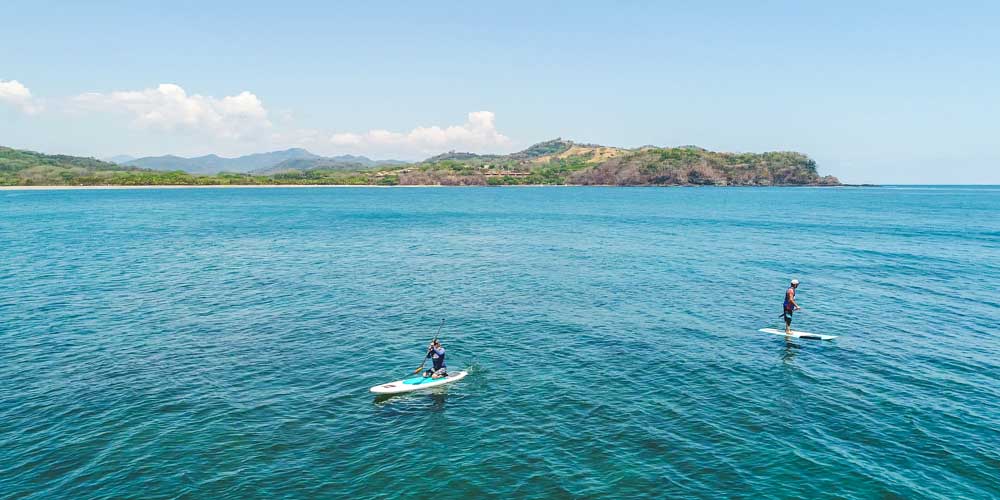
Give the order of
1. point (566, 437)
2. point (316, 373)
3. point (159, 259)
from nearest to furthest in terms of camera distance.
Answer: point (566, 437), point (316, 373), point (159, 259)

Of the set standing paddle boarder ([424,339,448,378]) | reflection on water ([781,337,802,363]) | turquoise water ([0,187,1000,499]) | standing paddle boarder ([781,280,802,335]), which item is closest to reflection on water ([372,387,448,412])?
turquoise water ([0,187,1000,499])

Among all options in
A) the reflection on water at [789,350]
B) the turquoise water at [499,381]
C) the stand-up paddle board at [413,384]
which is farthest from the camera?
the reflection on water at [789,350]

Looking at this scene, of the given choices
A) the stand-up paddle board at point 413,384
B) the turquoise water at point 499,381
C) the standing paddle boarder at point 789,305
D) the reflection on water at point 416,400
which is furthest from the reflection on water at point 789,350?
the reflection on water at point 416,400

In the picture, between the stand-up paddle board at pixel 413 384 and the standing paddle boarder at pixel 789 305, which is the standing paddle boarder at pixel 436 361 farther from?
the standing paddle boarder at pixel 789 305

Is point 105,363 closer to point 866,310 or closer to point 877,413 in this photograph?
point 877,413

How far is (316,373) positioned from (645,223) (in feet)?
376

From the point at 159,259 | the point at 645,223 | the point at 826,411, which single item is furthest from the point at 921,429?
the point at 645,223

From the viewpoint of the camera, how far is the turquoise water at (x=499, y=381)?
21.8 m

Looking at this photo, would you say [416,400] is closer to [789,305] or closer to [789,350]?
[789,350]

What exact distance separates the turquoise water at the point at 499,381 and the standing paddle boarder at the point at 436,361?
1.28 m

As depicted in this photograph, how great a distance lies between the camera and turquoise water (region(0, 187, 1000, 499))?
71.5 feet

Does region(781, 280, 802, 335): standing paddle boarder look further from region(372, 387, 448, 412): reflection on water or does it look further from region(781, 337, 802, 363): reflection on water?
region(372, 387, 448, 412): reflection on water

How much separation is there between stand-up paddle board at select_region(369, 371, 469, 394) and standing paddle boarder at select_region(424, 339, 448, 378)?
37cm

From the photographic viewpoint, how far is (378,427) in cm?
2591
